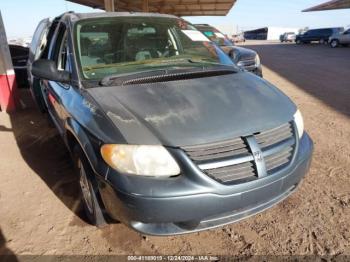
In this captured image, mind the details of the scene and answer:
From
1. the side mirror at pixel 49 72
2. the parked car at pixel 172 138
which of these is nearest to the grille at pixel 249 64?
the parked car at pixel 172 138

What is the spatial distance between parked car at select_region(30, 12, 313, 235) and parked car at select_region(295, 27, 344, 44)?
115ft

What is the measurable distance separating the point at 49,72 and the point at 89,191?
46.7 inches

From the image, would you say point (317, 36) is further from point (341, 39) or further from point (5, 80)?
point (5, 80)

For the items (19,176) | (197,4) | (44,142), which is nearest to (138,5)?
(197,4)

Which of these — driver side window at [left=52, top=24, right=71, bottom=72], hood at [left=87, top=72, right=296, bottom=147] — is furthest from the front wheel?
Result: driver side window at [left=52, top=24, right=71, bottom=72]

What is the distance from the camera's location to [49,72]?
2914 mm

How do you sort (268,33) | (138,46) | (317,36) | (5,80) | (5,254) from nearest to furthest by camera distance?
(5,254), (138,46), (5,80), (317,36), (268,33)

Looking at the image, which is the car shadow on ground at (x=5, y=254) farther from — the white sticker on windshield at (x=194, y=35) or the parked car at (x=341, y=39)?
the parked car at (x=341, y=39)

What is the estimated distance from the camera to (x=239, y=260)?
237 cm

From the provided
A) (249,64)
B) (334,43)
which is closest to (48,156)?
(249,64)

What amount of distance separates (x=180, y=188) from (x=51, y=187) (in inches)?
82.4

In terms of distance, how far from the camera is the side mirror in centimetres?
288

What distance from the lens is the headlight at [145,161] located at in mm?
2047

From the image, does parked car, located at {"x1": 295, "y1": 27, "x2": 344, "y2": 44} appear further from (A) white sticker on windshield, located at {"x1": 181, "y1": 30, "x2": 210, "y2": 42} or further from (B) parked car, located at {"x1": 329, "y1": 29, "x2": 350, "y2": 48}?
(A) white sticker on windshield, located at {"x1": 181, "y1": 30, "x2": 210, "y2": 42}
